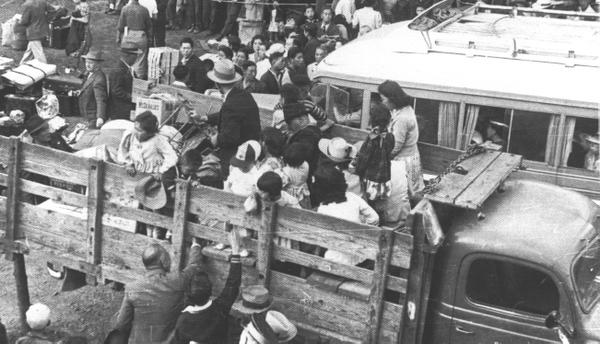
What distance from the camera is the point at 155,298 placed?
601 cm

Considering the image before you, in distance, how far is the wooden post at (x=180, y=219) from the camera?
612 centimetres

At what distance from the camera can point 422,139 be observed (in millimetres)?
8852

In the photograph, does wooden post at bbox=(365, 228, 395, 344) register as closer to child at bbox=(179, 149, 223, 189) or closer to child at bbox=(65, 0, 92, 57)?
child at bbox=(179, 149, 223, 189)

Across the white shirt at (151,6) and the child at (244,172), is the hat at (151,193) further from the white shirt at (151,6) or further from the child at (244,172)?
the white shirt at (151,6)

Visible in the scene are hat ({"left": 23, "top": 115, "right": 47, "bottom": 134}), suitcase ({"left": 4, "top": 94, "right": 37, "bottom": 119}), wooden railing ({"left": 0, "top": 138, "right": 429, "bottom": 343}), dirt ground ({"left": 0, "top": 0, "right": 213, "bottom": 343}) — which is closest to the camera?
wooden railing ({"left": 0, "top": 138, "right": 429, "bottom": 343})

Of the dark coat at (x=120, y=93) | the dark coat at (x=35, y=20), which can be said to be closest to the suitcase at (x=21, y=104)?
the dark coat at (x=120, y=93)

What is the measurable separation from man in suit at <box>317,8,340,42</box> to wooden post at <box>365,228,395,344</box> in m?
8.38

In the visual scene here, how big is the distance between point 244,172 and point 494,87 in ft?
10.4

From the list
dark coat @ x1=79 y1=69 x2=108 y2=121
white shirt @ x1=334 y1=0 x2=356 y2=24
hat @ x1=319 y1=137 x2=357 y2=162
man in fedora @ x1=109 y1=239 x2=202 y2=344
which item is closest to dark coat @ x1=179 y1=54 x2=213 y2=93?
dark coat @ x1=79 y1=69 x2=108 y2=121

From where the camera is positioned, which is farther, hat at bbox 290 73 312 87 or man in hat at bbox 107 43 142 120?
man in hat at bbox 107 43 142 120

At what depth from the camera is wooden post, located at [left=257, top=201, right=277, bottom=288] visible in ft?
18.9

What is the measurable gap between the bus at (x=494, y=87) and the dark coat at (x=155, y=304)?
3.56 metres

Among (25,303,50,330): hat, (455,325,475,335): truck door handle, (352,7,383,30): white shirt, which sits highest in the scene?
(352,7,383,30): white shirt

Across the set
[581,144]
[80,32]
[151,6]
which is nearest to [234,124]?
[581,144]
